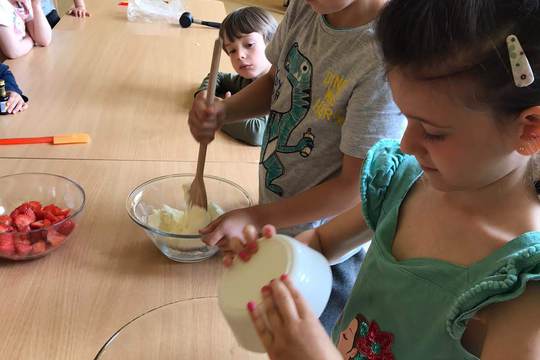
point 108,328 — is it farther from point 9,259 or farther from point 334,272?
point 334,272

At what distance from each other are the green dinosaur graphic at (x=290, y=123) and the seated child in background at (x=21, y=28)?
3.36ft

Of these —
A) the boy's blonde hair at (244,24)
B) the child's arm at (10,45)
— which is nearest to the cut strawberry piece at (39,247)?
the boy's blonde hair at (244,24)

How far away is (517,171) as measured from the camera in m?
0.55

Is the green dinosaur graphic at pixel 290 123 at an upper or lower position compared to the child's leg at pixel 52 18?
upper

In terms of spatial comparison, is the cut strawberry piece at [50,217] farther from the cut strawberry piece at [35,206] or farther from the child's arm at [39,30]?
the child's arm at [39,30]

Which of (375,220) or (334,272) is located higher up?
(375,220)

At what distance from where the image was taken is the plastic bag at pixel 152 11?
2.00 m

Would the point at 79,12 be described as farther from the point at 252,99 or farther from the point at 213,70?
the point at 213,70

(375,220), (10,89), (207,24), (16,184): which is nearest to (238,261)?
(375,220)

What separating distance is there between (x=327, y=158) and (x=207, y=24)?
4.24 feet

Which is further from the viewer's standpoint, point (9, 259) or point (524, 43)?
point (9, 259)

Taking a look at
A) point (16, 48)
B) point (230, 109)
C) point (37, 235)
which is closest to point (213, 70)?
point (230, 109)

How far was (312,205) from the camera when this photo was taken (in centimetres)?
86

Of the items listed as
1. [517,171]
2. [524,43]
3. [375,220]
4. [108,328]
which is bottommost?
[108,328]
